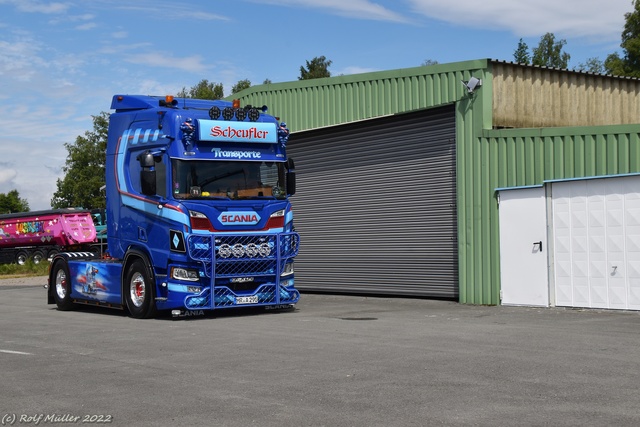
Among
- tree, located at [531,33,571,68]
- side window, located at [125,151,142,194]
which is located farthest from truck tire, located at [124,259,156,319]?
tree, located at [531,33,571,68]

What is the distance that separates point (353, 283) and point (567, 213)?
22.9 ft

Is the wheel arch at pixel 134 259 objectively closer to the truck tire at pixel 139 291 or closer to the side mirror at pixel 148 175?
the truck tire at pixel 139 291

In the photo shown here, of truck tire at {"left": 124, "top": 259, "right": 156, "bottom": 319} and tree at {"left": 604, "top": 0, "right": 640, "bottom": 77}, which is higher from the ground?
tree at {"left": 604, "top": 0, "right": 640, "bottom": 77}

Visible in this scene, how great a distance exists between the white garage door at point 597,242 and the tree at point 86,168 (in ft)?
250

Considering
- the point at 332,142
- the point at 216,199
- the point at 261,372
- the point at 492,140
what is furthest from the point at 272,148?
the point at 261,372

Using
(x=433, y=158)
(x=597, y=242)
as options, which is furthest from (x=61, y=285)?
(x=597, y=242)

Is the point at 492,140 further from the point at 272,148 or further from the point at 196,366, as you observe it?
the point at 196,366

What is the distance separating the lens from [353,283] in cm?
2298

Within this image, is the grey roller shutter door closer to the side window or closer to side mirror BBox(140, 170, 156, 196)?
the side window

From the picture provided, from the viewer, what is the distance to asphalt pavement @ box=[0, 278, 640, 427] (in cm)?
736

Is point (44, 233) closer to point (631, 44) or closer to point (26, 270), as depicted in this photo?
point (26, 270)

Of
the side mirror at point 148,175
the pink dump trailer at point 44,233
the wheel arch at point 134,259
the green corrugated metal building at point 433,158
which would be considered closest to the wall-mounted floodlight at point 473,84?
the green corrugated metal building at point 433,158

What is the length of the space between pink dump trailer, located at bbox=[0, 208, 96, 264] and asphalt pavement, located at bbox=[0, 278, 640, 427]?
1435 inches

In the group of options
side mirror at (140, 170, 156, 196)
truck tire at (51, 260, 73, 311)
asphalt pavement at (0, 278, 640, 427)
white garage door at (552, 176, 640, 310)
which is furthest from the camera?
truck tire at (51, 260, 73, 311)
